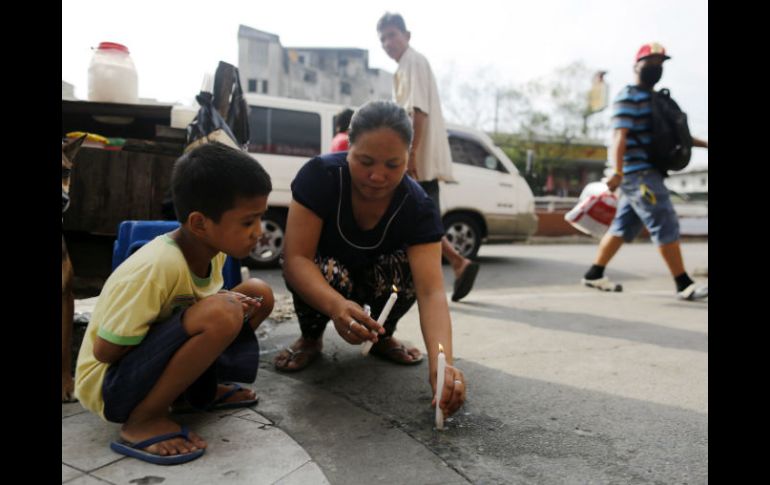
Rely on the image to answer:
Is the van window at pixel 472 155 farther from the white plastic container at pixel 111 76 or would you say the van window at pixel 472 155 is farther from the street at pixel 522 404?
the white plastic container at pixel 111 76

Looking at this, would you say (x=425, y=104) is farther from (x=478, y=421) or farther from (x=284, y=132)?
(x=284, y=132)

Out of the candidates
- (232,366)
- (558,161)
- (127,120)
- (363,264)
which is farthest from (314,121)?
(558,161)

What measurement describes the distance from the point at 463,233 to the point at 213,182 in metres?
5.38

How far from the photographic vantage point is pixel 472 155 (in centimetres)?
695

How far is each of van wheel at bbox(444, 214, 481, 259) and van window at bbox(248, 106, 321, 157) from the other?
1.83 metres

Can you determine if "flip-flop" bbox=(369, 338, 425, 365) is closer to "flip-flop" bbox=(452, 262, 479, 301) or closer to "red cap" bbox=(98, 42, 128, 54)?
"flip-flop" bbox=(452, 262, 479, 301)

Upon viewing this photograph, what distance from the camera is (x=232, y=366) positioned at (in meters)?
1.82

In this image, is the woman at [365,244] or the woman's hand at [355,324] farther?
the woman at [365,244]

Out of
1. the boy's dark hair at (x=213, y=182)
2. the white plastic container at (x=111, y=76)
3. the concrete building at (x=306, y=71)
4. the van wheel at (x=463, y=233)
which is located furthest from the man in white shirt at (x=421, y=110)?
the concrete building at (x=306, y=71)

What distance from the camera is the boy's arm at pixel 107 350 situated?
57.6 inches

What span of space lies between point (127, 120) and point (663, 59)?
367 cm
